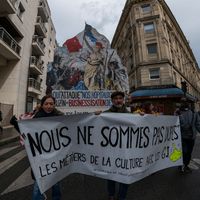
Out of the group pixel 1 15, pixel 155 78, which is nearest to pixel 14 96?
pixel 1 15

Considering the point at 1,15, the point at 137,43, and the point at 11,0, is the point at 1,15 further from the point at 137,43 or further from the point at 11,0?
the point at 137,43

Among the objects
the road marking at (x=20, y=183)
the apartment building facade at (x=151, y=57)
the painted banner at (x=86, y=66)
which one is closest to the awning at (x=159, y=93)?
the apartment building facade at (x=151, y=57)

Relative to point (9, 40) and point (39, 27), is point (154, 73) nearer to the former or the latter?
point (39, 27)

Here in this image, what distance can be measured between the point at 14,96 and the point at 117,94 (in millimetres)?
16083

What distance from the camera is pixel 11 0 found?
14.8m

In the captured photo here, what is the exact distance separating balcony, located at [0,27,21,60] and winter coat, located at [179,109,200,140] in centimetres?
1307

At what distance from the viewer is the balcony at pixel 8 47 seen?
46.1ft

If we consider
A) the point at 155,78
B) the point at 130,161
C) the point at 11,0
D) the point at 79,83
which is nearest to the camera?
the point at 130,161

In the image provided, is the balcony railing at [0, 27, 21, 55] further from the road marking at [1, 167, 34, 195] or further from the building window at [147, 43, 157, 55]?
the building window at [147, 43, 157, 55]

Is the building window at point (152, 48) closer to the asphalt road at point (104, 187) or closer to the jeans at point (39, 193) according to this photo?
the asphalt road at point (104, 187)

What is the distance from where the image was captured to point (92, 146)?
286 cm

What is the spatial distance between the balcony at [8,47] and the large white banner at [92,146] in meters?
13.1

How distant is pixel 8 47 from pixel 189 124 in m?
14.1

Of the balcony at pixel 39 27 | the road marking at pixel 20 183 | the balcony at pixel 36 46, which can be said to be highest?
the balcony at pixel 39 27
